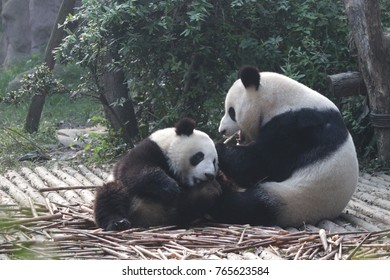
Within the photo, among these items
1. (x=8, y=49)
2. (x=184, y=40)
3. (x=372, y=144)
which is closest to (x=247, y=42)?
(x=184, y=40)

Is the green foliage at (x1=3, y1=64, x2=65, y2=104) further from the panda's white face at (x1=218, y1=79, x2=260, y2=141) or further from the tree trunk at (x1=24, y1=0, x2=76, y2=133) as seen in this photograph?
the panda's white face at (x1=218, y1=79, x2=260, y2=141)

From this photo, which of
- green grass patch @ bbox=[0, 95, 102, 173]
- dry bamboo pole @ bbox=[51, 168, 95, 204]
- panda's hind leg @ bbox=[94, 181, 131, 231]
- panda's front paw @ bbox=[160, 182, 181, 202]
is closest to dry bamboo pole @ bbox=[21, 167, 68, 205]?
dry bamboo pole @ bbox=[51, 168, 95, 204]

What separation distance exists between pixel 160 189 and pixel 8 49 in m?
12.9

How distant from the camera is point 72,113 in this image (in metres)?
11.5

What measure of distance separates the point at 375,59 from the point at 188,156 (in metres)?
2.67

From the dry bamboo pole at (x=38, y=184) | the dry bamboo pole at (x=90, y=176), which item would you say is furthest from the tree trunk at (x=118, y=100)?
the dry bamboo pole at (x=38, y=184)

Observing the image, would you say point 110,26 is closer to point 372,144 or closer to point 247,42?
point 247,42

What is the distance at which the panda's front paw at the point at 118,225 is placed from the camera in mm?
4430

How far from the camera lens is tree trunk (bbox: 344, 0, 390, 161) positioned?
257 inches

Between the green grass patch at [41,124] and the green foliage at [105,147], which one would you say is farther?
the green grass patch at [41,124]

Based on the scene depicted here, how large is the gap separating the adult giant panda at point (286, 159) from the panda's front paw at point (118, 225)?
0.66 m

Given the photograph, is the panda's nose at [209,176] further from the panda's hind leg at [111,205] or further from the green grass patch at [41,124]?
the green grass patch at [41,124]

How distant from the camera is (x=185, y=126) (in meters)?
4.70

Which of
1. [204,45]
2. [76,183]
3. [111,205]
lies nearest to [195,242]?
[111,205]
